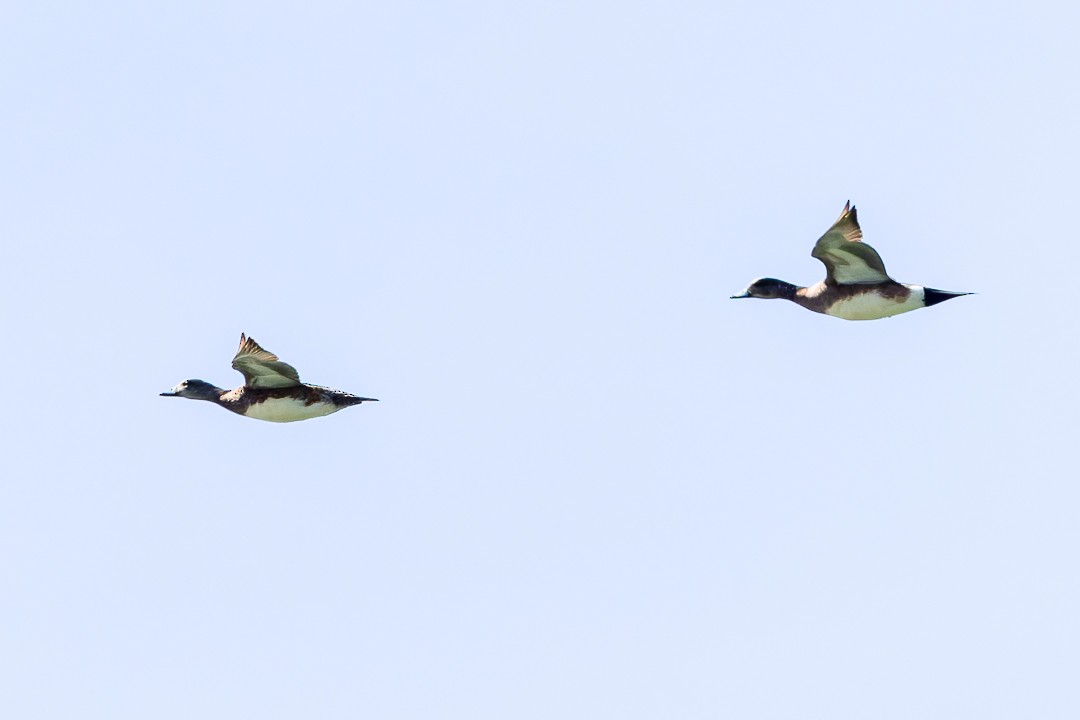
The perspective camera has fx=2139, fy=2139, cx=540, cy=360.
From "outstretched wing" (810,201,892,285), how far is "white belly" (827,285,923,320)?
33cm

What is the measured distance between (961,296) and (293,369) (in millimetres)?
12114

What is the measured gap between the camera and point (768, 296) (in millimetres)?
42250

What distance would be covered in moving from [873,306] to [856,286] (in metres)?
0.48

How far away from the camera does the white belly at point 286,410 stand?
131ft

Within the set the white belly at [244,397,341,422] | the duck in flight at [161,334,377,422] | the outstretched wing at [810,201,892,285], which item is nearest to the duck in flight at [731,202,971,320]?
the outstretched wing at [810,201,892,285]

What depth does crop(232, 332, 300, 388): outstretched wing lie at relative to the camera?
38406 millimetres

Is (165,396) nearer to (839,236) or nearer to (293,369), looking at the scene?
(293,369)

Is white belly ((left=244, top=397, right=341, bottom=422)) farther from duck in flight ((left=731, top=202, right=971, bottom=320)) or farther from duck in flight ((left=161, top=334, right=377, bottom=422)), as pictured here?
duck in flight ((left=731, top=202, right=971, bottom=320))

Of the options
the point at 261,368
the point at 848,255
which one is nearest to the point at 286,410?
the point at 261,368

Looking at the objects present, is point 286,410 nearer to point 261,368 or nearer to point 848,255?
point 261,368

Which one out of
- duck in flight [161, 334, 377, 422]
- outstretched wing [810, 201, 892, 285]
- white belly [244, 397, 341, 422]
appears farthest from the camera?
white belly [244, 397, 341, 422]

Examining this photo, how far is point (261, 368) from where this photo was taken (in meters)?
38.9

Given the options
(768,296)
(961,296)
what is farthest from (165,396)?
(961,296)

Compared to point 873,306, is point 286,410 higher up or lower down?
lower down
